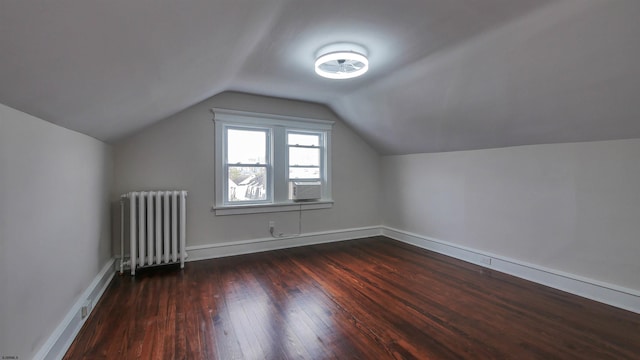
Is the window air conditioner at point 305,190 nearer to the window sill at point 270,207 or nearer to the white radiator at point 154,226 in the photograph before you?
the window sill at point 270,207

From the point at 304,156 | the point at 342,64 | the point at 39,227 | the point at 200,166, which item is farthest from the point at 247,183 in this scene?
the point at 39,227

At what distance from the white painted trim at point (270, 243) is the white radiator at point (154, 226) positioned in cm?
34

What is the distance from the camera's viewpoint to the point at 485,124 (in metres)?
3.16

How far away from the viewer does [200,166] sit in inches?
150

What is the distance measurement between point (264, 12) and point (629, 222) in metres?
3.53

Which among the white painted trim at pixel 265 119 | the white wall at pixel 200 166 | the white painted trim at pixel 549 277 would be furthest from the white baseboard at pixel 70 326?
the white painted trim at pixel 549 277

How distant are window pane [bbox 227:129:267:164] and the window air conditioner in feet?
2.04

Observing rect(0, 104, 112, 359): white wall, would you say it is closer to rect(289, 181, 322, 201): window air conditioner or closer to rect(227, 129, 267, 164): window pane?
rect(227, 129, 267, 164): window pane

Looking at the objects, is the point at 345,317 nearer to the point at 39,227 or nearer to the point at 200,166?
the point at 39,227

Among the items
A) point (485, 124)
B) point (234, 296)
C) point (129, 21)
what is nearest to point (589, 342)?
point (485, 124)

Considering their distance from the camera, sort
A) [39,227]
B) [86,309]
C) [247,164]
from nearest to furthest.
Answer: [39,227] < [86,309] < [247,164]

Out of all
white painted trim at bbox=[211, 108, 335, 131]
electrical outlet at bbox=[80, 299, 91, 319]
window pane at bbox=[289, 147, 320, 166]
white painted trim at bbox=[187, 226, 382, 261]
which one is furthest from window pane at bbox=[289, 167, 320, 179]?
electrical outlet at bbox=[80, 299, 91, 319]

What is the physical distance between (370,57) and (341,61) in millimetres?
286

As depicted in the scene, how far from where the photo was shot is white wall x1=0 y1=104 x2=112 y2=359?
1260 mm
